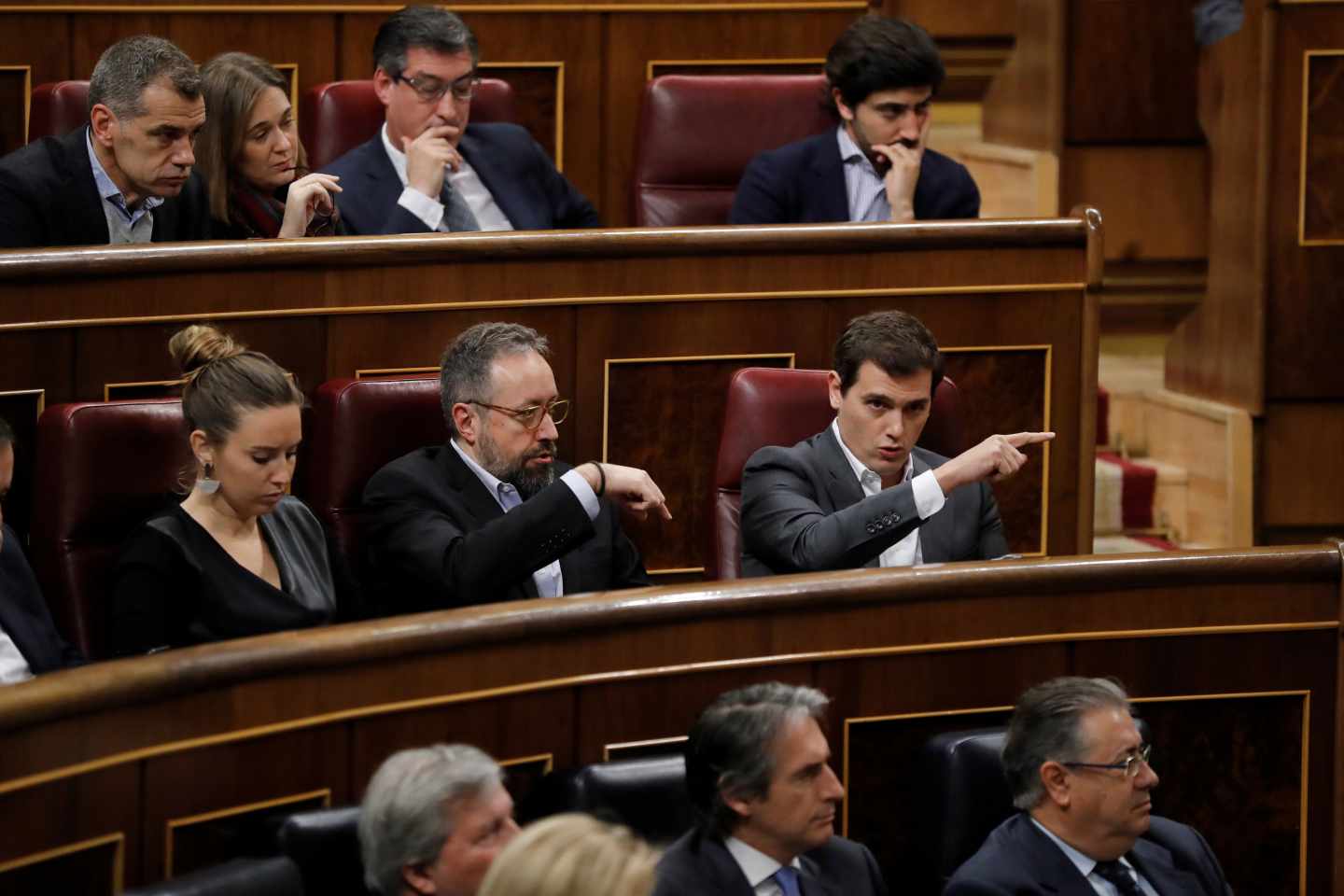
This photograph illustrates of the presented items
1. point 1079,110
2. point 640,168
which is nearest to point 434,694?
point 640,168

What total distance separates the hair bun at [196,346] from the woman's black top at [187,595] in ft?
0.43

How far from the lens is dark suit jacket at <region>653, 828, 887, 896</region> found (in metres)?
0.86

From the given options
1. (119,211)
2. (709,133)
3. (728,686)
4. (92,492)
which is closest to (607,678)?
(728,686)

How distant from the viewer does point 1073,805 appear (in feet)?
3.10

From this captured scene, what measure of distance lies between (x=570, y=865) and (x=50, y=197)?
2.42 feet

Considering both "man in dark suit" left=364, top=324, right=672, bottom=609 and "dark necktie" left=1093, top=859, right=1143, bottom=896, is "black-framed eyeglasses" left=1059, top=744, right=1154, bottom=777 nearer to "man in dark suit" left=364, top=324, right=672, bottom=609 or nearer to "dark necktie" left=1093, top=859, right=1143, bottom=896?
"dark necktie" left=1093, top=859, right=1143, bottom=896

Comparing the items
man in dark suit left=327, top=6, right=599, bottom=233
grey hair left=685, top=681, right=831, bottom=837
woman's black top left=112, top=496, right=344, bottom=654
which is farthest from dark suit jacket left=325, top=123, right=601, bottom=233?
grey hair left=685, top=681, right=831, bottom=837

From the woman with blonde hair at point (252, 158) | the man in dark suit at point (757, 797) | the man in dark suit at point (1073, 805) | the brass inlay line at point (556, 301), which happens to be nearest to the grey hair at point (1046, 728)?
the man in dark suit at point (1073, 805)

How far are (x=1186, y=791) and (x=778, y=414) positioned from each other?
0.34 m

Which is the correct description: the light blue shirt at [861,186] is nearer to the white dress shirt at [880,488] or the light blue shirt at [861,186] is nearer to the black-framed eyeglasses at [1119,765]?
the white dress shirt at [880,488]

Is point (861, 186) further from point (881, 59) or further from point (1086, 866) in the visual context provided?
point (1086, 866)

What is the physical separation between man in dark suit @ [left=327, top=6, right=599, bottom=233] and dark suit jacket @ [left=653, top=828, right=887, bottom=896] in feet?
2.06

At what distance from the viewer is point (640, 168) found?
5.35ft

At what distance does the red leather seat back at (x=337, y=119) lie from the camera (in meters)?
1.53
